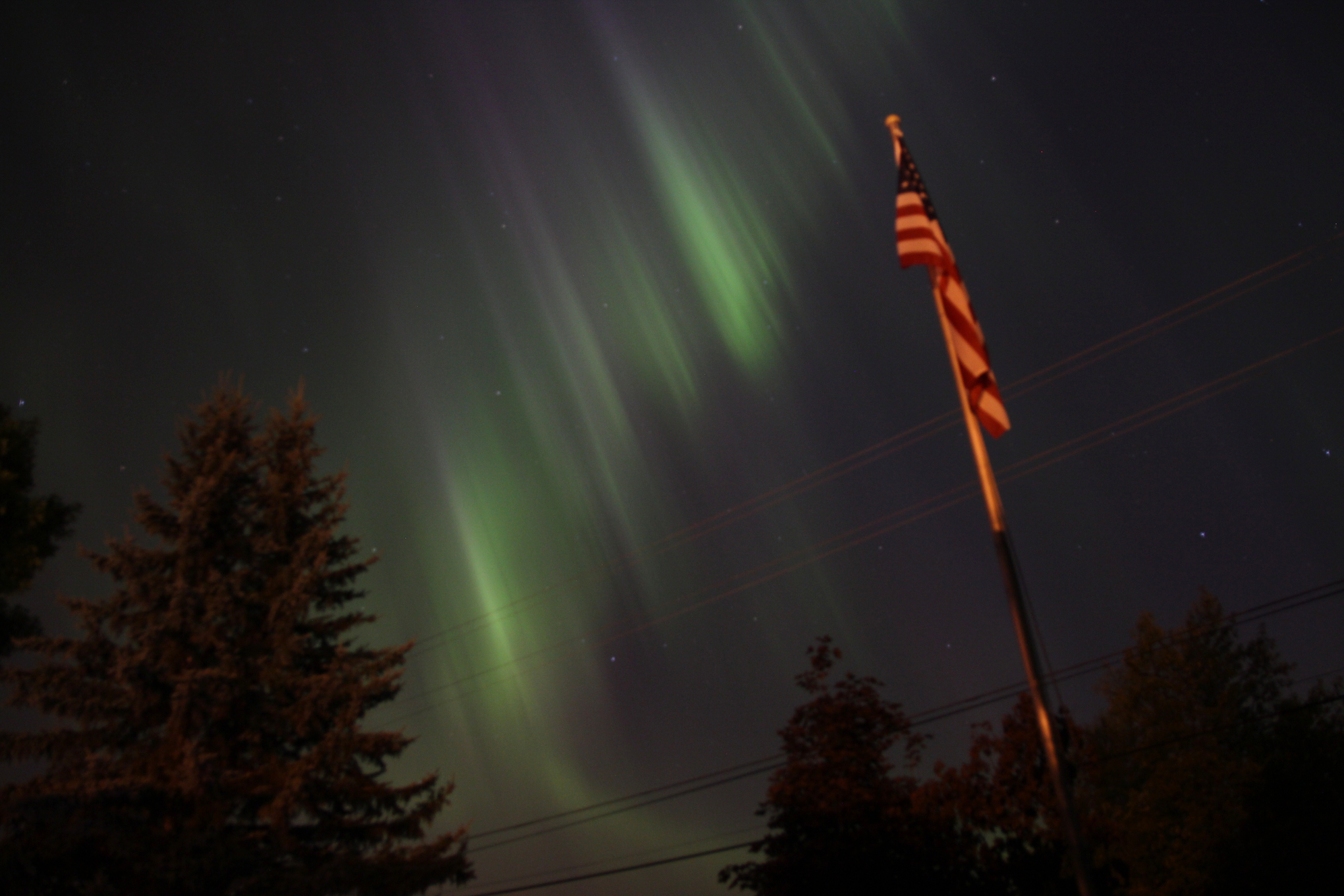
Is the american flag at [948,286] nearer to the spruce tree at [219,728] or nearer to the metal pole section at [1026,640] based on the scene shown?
the metal pole section at [1026,640]

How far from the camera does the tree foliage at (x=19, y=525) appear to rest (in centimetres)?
1692

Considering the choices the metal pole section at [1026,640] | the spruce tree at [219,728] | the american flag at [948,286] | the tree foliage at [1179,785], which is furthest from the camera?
the tree foliage at [1179,785]

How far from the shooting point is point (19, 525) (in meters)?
17.1

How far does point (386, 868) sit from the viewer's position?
15.8 m

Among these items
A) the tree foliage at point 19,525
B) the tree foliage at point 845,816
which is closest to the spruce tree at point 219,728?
the tree foliage at point 19,525

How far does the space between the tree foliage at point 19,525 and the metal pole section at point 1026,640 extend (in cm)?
1731

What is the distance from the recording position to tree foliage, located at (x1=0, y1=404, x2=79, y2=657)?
1692 centimetres

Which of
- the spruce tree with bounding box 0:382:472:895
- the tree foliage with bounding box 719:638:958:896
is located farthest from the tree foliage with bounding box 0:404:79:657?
the tree foliage with bounding box 719:638:958:896

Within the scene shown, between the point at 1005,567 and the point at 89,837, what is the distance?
1563 cm

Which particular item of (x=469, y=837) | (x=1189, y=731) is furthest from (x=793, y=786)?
(x=1189, y=731)

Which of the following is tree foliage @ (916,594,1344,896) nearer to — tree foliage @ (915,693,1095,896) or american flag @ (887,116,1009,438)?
tree foliage @ (915,693,1095,896)

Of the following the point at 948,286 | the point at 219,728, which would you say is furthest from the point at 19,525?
the point at 948,286

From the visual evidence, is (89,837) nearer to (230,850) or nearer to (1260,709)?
(230,850)

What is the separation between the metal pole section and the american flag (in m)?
0.12
